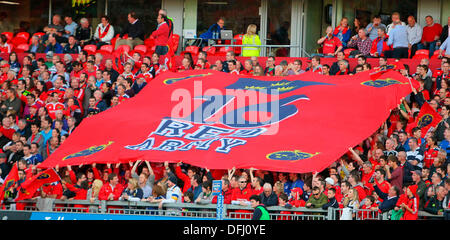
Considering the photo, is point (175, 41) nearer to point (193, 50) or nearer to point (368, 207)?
point (193, 50)

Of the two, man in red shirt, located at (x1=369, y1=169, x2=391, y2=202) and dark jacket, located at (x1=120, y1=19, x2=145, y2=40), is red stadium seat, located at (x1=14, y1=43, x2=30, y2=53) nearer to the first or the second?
dark jacket, located at (x1=120, y1=19, x2=145, y2=40)

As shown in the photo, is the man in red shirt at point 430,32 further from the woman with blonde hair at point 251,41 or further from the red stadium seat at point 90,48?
the red stadium seat at point 90,48

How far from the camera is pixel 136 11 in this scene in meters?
25.8

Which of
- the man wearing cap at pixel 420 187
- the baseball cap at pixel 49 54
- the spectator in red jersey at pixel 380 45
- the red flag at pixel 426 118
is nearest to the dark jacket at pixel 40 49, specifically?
the baseball cap at pixel 49 54

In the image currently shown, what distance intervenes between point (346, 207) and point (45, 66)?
10.3 metres

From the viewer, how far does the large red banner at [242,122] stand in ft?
52.7

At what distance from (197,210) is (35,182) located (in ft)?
10.9

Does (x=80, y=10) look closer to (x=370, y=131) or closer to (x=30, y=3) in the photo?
(x=30, y=3)

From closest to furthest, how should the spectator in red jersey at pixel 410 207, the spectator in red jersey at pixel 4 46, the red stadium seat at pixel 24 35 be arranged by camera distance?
the spectator in red jersey at pixel 410 207, the spectator in red jersey at pixel 4 46, the red stadium seat at pixel 24 35

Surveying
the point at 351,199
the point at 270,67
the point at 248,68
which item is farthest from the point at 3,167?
the point at 351,199

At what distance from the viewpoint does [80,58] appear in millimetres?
22000

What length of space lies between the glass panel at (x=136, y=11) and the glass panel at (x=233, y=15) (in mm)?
1387

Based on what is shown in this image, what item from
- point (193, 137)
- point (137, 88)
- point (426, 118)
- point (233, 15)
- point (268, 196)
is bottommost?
point (268, 196)
